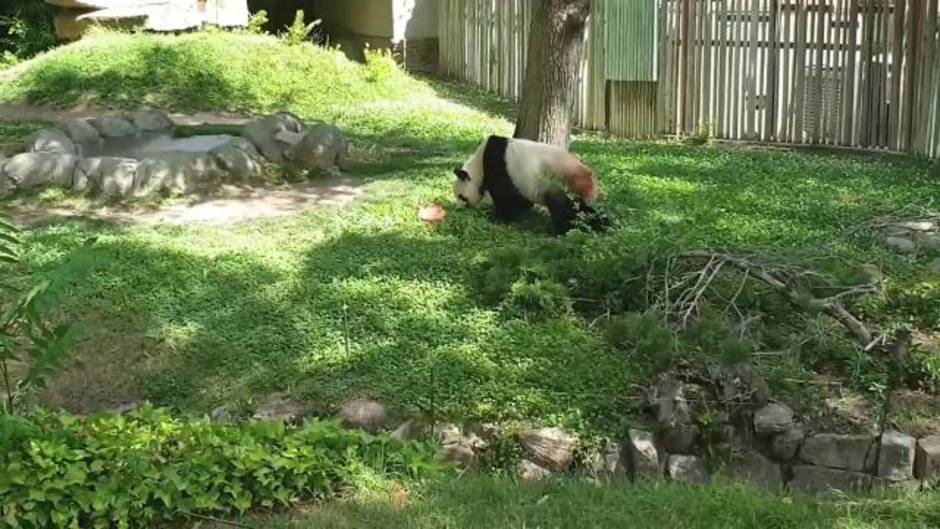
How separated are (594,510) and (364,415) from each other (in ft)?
6.36

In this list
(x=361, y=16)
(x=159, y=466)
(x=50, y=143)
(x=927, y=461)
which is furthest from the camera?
(x=361, y=16)

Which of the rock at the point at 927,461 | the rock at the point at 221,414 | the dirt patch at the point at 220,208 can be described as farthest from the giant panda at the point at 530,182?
the rock at the point at 927,461

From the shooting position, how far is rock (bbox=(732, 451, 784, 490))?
588 centimetres

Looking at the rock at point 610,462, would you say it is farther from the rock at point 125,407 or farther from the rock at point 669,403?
the rock at point 125,407

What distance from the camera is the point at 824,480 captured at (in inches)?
228

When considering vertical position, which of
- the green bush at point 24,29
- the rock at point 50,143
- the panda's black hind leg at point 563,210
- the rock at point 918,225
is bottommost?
the rock at point 918,225

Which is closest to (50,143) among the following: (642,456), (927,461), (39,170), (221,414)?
(39,170)

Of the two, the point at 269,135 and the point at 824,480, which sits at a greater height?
the point at 269,135

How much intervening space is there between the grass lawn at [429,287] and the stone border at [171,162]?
308 millimetres

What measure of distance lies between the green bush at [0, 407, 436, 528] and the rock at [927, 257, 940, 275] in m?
4.12

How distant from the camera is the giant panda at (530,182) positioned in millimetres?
8359

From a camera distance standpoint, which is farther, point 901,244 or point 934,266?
point 901,244

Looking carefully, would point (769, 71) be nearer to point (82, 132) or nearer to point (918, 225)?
point (918, 225)

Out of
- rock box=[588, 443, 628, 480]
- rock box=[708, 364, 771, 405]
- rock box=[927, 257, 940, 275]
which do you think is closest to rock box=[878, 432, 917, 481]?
rock box=[708, 364, 771, 405]
